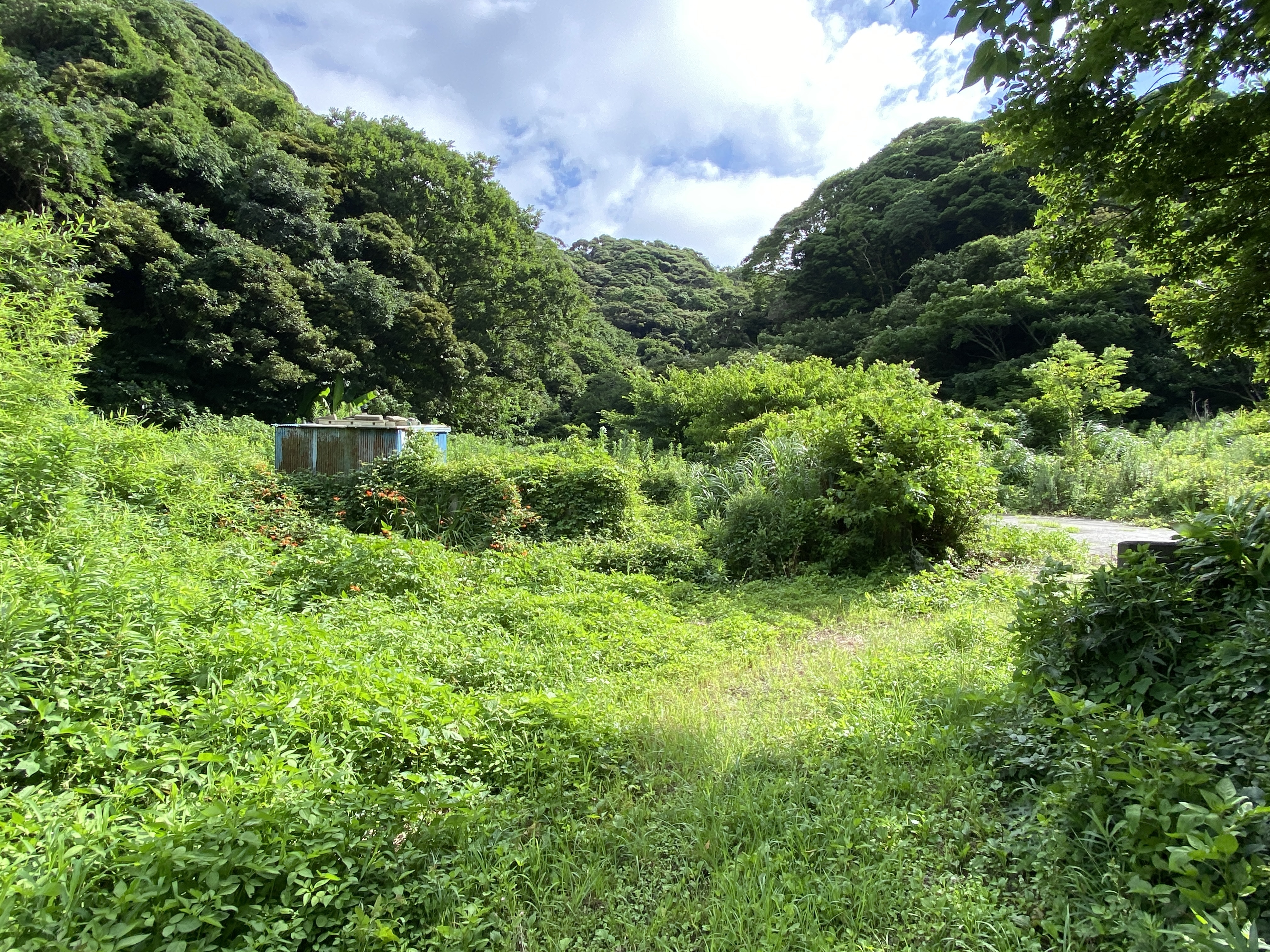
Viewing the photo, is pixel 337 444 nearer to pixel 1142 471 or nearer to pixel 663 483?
pixel 663 483

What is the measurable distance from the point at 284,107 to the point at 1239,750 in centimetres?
2687

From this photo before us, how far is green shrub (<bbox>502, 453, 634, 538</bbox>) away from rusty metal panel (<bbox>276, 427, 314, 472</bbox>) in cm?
310

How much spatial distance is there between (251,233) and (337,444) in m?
12.0

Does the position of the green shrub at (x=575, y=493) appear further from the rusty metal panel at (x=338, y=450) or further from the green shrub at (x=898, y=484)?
the green shrub at (x=898, y=484)

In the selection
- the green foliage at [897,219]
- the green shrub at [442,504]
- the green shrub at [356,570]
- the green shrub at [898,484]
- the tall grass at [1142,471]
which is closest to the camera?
the green shrub at [356,570]

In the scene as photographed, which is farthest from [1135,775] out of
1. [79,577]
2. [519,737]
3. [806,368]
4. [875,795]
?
[806,368]

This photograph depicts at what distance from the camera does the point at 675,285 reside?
49.8 meters

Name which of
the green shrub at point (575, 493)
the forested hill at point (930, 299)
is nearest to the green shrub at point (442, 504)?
the green shrub at point (575, 493)

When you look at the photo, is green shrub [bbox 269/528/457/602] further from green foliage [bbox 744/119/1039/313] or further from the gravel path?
green foliage [bbox 744/119/1039/313]

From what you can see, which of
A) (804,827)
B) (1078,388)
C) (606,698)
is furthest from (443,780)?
(1078,388)

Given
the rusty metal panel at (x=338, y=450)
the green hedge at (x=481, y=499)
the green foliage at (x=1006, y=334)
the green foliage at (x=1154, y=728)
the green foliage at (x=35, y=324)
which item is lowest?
the green foliage at (x=1154, y=728)

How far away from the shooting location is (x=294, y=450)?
30.3 feet

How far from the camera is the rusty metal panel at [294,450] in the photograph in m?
9.16

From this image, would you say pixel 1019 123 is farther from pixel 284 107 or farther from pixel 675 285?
pixel 675 285
